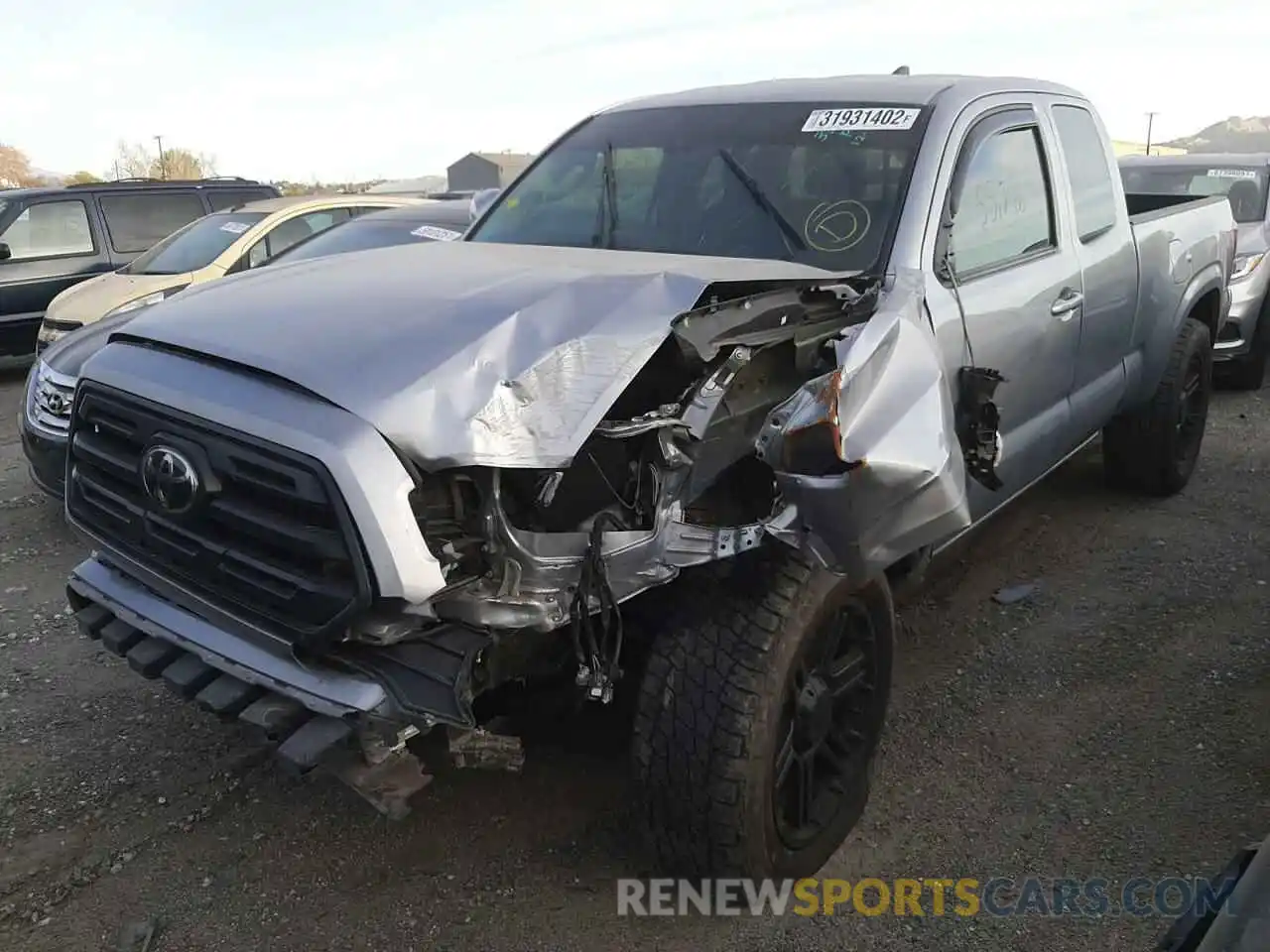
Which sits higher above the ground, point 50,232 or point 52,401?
point 50,232

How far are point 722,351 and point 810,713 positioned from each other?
0.90 meters

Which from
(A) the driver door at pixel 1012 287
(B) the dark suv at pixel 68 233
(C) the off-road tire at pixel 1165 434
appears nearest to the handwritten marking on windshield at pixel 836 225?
(A) the driver door at pixel 1012 287

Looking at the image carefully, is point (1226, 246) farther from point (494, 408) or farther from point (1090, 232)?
point (494, 408)

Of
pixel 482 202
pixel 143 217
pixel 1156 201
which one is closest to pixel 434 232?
pixel 482 202

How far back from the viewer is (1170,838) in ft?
8.84

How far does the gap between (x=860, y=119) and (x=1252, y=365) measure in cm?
578

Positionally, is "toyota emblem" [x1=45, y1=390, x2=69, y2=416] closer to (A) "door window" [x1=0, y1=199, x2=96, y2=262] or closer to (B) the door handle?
(B) the door handle

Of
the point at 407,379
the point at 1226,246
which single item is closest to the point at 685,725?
the point at 407,379

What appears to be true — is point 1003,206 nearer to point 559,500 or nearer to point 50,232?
point 559,500

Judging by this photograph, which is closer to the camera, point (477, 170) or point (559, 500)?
point (559, 500)

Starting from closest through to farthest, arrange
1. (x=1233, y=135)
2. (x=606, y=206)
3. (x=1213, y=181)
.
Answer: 1. (x=606, y=206)
2. (x=1213, y=181)
3. (x=1233, y=135)

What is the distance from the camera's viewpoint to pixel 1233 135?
4791cm

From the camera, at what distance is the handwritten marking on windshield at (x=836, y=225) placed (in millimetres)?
3023

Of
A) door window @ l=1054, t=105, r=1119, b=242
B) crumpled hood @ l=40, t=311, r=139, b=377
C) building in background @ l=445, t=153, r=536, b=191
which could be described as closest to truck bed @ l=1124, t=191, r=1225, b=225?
door window @ l=1054, t=105, r=1119, b=242
